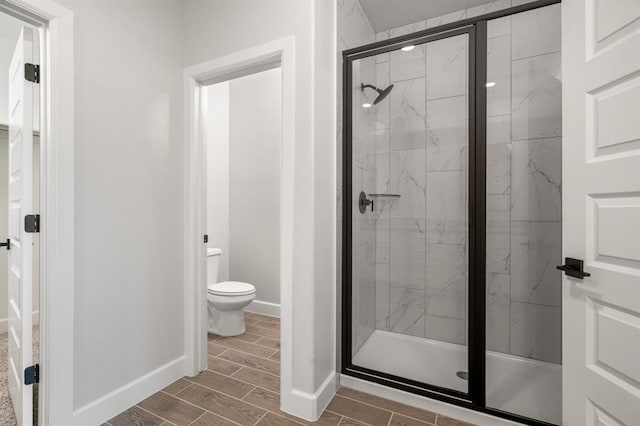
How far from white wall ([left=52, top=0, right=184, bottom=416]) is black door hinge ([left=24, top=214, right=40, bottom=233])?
147 mm

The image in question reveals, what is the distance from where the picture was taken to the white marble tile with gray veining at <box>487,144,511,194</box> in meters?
2.20

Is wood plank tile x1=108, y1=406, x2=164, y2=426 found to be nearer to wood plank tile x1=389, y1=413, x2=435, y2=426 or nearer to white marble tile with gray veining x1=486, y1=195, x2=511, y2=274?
wood plank tile x1=389, y1=413, x2=435, y2=426

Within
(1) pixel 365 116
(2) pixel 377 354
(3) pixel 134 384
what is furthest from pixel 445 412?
(1) pixel 365 116

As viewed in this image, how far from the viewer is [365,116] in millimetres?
2203

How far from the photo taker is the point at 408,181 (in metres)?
2.38

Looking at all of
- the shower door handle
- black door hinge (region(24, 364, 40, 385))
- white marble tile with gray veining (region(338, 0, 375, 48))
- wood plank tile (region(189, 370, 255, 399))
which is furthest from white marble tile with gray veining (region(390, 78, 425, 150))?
black door hinge (region(24, 364, 40, 385))

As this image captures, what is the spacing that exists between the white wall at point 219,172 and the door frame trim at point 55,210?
2.02 meters

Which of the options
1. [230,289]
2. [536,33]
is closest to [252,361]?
[230,289]

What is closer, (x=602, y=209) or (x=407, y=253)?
(x=602, y=209)

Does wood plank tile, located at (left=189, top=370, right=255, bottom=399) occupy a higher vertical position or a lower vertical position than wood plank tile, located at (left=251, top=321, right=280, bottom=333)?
higher

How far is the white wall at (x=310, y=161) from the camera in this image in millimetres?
1644

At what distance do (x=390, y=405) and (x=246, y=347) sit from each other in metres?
1.27

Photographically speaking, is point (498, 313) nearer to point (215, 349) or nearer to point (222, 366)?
point (222, 366)

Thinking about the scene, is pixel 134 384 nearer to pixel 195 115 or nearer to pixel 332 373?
pixel 332 373
